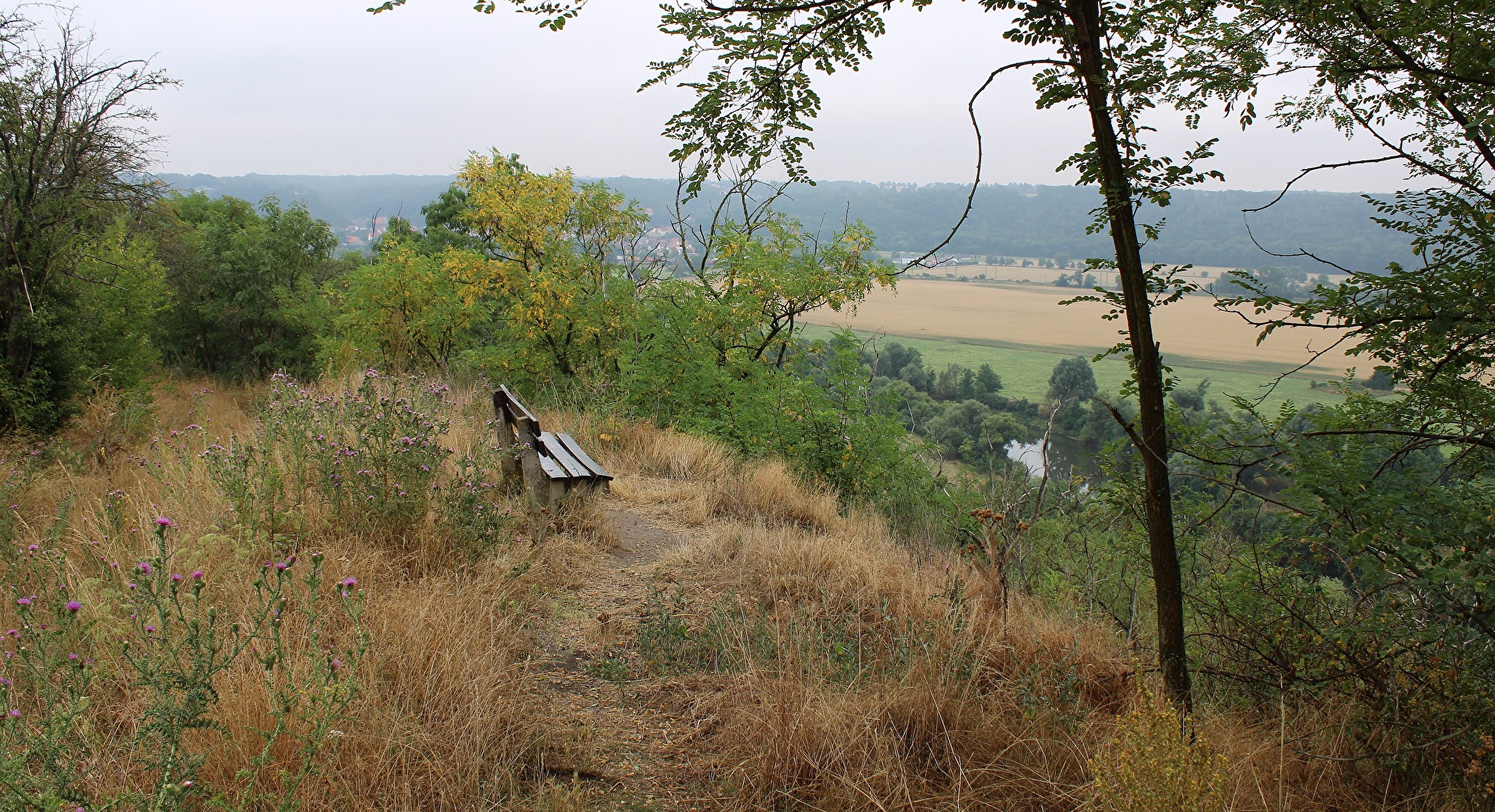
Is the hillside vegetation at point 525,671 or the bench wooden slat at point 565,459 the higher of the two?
the bench wooden slat at point 565,459

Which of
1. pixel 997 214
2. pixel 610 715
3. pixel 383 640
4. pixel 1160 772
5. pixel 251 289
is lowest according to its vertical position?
pixel 610 715

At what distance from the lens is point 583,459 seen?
5770 millimetres

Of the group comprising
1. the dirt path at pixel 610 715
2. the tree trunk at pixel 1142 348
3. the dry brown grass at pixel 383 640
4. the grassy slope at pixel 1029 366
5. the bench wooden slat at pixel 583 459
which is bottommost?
the grassy slope at pixel 1029 366

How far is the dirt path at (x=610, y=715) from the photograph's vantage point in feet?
8.38

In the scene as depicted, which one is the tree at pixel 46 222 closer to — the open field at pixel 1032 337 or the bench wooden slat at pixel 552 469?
the bench wooden slat at pixel 552 469

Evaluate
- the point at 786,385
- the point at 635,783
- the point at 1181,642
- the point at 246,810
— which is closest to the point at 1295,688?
the point at 1181,642

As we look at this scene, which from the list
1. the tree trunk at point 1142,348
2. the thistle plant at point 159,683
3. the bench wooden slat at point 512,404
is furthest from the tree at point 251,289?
the tree trunk at point 1142,348

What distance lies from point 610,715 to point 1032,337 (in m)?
59.3

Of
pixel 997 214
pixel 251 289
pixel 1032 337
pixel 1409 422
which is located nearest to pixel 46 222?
pixel 1409 422

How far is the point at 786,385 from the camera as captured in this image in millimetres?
8203

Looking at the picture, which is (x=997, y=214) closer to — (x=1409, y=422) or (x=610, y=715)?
(x=1409, y=422)

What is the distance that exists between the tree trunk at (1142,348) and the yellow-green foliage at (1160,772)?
13 centimetres

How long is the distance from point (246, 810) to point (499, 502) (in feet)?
9.53

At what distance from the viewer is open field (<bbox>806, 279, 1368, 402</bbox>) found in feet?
106
